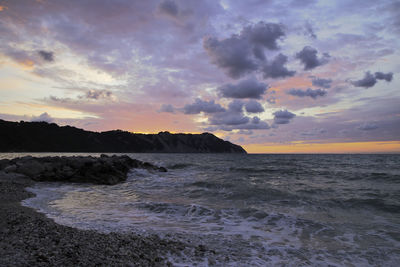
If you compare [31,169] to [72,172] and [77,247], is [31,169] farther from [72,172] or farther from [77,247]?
[77,247]

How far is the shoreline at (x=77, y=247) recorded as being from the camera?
15.8ft

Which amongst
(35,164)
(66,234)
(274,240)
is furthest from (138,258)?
(35,164)

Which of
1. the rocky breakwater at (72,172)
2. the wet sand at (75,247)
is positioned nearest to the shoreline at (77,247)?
the wet sand at (75,247)

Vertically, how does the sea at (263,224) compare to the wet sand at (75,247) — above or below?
below

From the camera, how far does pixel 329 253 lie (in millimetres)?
6742

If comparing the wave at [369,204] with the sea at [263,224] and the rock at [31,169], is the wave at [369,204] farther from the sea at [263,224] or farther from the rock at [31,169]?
the rock at [31,169]

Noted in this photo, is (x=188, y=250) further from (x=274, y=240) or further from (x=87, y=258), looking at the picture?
(x=274, y=240)

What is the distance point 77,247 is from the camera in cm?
553

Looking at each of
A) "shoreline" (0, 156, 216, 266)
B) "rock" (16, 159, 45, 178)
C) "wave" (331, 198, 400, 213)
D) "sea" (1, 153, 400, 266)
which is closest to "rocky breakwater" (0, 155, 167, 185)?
"rock" (16, 159, 45, 178)

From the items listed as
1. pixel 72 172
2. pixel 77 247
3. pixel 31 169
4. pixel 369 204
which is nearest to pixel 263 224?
pixel 77 247

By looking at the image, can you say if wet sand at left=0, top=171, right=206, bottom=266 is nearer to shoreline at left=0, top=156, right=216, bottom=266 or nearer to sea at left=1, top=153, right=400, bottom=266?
shoreline at left=0, top=156, right=216, bottom=266

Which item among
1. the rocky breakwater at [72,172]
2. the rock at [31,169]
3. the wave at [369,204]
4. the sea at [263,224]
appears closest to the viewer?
the sea at [263,224]

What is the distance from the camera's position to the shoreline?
189 inches

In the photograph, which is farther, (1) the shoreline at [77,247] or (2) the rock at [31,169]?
(2) the rock at [31,169]
